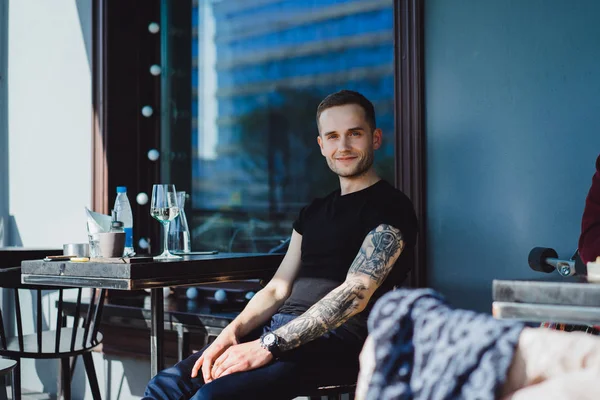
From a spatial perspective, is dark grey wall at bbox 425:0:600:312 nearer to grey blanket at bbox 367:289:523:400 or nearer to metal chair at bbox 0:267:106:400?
metal chair at bbox 0:267:106:400

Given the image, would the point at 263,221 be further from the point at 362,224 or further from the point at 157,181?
the point at 362,224

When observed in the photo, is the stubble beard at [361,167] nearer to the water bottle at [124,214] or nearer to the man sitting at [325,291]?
the man sitting at [325,291]

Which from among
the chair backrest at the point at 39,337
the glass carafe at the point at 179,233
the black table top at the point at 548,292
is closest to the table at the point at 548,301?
the black table top at the point at 548,292

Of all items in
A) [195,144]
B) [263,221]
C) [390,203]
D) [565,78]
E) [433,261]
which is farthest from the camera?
[195,144]

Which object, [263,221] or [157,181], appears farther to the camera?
[157,181]

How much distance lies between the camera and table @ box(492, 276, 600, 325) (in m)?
0.85

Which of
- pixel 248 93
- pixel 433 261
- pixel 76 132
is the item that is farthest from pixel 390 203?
pixel 76 132

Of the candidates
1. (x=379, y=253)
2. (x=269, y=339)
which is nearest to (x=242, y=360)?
(x=269, y=339)

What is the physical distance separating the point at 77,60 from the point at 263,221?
4.54 ft

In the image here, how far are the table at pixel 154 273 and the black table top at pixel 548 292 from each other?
1252mm

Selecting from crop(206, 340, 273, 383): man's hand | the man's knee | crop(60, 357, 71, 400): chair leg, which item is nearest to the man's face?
crop(206, 340, 273, 383): man's hand

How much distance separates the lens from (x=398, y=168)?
256 centimetres

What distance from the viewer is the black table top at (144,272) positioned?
75.7 inches

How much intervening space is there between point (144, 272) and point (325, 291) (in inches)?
20.9
